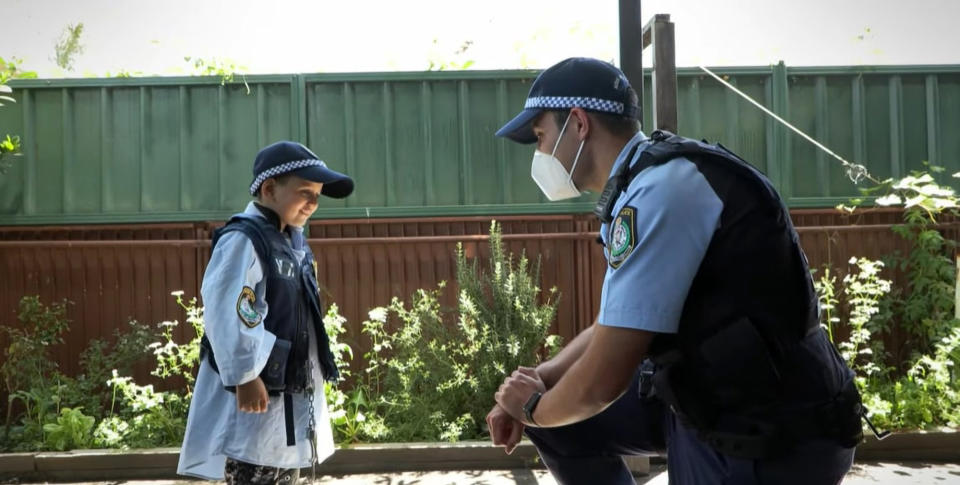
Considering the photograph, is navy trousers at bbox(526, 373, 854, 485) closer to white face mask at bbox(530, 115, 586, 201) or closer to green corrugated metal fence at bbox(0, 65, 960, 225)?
white face mask at bbox(530, 115, 586, 201)

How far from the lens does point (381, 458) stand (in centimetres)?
647

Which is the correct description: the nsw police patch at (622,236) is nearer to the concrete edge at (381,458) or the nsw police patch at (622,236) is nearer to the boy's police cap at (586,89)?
the boy's police cap at (586,89)

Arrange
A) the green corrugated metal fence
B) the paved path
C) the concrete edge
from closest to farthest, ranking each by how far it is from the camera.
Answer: the paved path, the concrete edge, the green corrugated metal fence

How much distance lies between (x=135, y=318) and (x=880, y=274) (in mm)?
7107

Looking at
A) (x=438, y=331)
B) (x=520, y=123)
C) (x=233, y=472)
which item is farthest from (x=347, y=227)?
(x=520, y=123)

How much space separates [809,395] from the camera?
6.66 ft

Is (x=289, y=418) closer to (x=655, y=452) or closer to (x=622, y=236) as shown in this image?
(x=655, y=452)

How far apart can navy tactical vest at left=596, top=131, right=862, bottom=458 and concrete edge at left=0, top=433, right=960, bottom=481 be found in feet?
14.7

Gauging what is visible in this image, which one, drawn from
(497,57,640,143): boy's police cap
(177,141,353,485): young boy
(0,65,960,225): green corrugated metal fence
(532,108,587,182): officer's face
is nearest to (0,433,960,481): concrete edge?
(0,65,960,225): green corrugated metal fence

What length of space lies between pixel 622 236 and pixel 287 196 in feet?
6.97

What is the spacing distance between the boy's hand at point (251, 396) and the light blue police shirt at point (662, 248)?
1.78 m

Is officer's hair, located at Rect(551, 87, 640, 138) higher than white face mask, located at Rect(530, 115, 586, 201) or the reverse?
higher

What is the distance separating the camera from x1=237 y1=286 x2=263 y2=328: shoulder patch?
3.34 meters

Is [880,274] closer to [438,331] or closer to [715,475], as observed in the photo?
[438,331]
